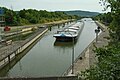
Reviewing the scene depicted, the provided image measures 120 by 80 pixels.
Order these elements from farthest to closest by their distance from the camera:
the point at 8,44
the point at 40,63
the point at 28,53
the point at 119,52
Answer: the point at 28,53
the point at 8,44
the point at 40,63
the point at 119,52

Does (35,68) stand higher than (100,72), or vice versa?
(100,72)

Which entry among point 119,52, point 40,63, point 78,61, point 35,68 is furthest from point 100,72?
point 40,63

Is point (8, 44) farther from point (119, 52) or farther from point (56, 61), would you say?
point (119, 52)

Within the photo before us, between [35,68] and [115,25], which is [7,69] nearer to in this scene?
[35,68]

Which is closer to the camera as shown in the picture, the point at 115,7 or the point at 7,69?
the point at 115,7

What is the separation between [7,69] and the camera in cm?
2580

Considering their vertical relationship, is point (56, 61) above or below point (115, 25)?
below

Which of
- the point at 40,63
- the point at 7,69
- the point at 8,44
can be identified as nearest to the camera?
the point at 7,69

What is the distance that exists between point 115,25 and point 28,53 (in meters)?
25.2

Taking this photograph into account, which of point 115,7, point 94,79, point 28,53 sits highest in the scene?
point 115,7

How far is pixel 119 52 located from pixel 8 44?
28465 mm

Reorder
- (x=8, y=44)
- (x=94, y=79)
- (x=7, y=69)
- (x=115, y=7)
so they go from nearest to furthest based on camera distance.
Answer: (x=94, y=79)
(x=115, y=7)
(x=7, y=69)
(x=8, y=44)

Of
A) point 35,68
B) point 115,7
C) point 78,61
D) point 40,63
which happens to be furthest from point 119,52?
point 40,63

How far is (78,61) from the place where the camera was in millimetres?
23156
